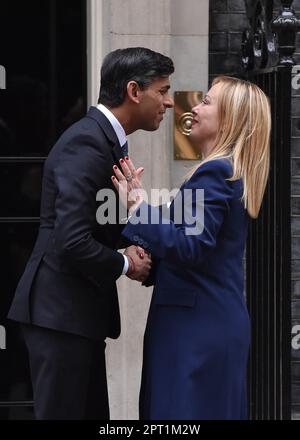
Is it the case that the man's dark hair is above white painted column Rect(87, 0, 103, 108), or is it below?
below

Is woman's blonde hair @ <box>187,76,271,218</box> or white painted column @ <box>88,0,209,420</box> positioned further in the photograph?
white painted column @ <box>88,0,209,420</box>

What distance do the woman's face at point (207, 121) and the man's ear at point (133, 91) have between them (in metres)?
0.25

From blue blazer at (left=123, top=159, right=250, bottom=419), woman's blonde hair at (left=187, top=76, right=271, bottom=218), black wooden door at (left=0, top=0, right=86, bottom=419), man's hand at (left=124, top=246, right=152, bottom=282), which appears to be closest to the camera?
blue blazer at (left=123, top=159, right=250, bottom=419)

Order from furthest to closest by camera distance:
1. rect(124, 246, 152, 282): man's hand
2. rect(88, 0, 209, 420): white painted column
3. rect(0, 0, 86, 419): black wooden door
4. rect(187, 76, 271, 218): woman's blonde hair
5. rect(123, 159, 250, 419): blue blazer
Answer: rect(0, 0, 86, 419): black wooden door, rect(88, 0, 209, 420): white painted column, rect(124, 246, 152, 282): man's hand, rect(187, 76, 271, 218): woman's blonde hair, rect(123, 159, 250, 419): blue blazer

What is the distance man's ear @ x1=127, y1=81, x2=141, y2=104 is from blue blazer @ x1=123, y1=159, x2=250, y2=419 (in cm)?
46

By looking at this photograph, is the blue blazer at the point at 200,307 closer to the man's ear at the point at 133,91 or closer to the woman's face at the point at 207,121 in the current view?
the woman's face at the point at 207,121

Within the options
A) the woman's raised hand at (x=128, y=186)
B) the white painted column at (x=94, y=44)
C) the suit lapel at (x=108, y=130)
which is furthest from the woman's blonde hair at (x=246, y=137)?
the white painted column at (x=94, y=44)

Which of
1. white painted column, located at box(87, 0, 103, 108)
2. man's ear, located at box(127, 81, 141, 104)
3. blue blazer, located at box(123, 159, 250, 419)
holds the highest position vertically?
white painted column, located at box(87, 0, 103, 108)

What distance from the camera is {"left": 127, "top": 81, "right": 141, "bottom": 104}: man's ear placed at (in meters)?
4.79

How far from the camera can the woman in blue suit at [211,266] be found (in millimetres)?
4520

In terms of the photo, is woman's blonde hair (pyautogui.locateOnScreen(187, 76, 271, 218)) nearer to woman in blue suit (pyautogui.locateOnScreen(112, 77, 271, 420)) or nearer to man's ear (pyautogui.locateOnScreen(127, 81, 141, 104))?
woman in blue suit (pyautogui.locateOnScreen(112, 77, 271, 420))

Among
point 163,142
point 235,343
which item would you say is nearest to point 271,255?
point 163,142

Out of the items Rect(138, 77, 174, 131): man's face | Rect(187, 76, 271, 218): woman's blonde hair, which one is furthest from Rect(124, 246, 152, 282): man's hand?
Rect(138, 77, 174, 131): man's face

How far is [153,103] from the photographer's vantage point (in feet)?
16.0
